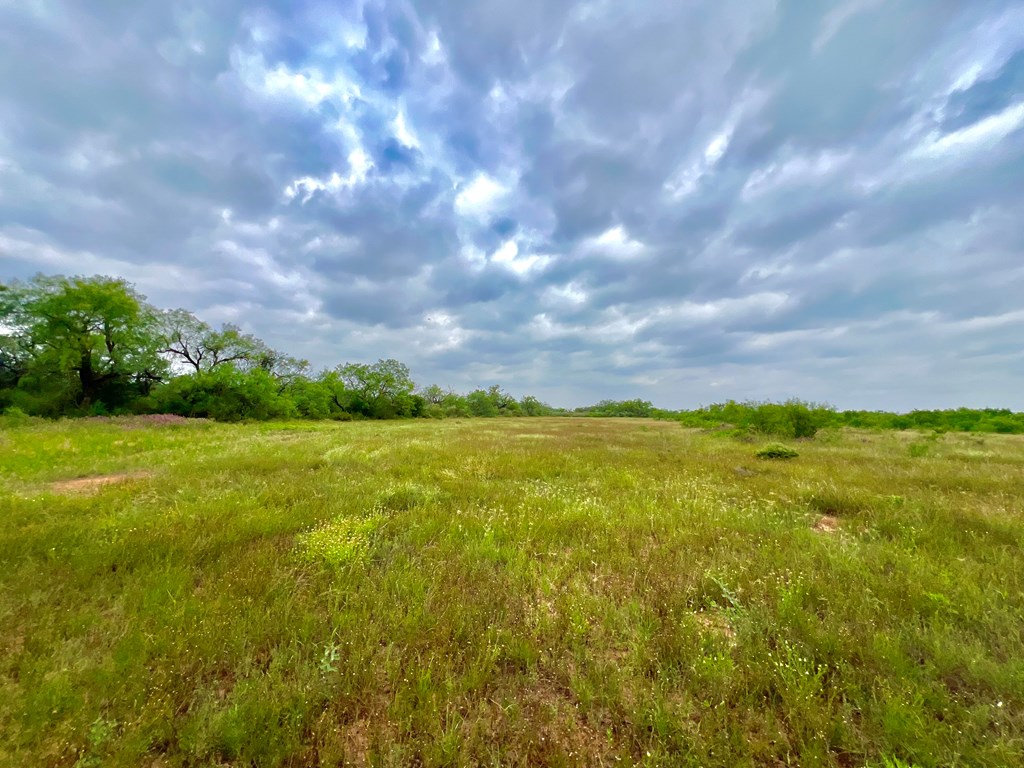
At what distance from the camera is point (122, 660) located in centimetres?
306

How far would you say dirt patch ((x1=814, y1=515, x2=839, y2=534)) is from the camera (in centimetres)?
657

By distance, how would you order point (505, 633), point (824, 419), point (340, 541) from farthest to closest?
point (824, 419)
point (340, 541)
point (505, 633)

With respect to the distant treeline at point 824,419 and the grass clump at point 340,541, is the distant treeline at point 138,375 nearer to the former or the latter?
the distant treeline at point 824,419

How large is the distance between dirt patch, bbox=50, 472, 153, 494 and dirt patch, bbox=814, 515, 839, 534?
50.9ft

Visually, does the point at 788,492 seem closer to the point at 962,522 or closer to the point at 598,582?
the point at 962,522

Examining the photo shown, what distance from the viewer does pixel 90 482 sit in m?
9.44

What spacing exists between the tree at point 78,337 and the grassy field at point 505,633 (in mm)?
36726

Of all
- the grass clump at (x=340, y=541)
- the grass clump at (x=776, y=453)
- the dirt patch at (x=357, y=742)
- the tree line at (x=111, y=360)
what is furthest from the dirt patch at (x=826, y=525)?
the tree line at (x=111, y=360)

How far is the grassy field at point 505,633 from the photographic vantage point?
2514 mm

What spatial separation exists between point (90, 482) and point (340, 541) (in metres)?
9.59

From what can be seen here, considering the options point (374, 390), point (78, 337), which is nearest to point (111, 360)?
point (78, 337)

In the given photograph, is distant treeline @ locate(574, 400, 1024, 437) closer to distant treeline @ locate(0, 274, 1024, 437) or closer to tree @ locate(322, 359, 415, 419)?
distant treeline @ locate(0, 274, 1024, 437)

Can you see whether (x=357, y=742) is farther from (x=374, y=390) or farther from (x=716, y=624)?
(x=374, y=390)

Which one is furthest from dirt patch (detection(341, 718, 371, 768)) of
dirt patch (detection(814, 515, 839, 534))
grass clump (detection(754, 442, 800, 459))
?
grass clump (detection(754, 442, 800, 459))
